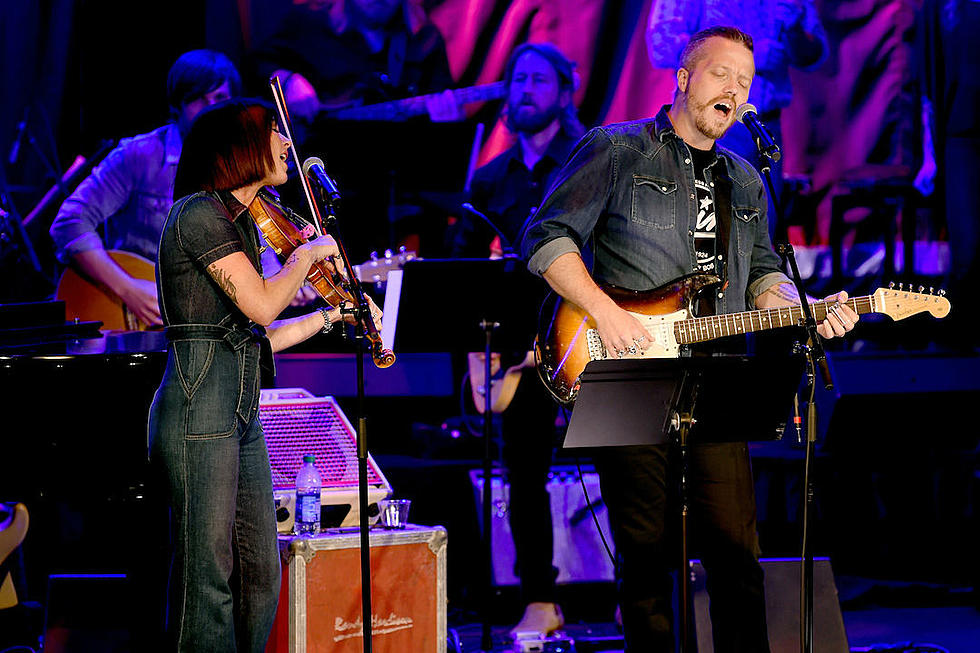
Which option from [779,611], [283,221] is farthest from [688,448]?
[283,221]

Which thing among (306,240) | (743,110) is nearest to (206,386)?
(306,240)

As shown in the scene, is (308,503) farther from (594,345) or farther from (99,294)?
(99,294)

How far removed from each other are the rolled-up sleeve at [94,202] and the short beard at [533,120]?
2142mm

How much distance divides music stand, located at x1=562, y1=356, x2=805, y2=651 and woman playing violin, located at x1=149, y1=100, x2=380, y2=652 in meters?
1.03

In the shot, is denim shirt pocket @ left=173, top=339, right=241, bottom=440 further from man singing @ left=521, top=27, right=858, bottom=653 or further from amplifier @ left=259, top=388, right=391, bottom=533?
man singing @ left=521, top=27, right=858, bottom=653

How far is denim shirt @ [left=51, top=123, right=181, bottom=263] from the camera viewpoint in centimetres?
592

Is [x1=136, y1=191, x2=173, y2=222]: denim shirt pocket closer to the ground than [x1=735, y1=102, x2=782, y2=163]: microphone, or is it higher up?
higher up

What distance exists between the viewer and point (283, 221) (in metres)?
3.71

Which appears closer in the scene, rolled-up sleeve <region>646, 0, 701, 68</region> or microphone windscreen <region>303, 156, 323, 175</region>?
microphone windscreen <region>303, 156, 323, 175</region>

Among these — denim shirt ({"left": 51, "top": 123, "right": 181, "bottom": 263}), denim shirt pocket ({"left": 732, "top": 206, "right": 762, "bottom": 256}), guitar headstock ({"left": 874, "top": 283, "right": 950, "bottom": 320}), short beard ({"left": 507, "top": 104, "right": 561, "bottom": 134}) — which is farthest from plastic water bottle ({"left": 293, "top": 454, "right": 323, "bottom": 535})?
short beard ({"left": 507, "top": 104, "right": 561, "bottom": 134})

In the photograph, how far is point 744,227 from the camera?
3.83 metres

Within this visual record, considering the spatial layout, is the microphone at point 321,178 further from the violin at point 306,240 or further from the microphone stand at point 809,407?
the microphone stand at point 809,407

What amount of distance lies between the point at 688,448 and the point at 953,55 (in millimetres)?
4742

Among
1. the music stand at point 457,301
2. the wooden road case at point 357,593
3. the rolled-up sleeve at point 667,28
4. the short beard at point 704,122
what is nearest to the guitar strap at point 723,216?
the short beard at point 704,122
